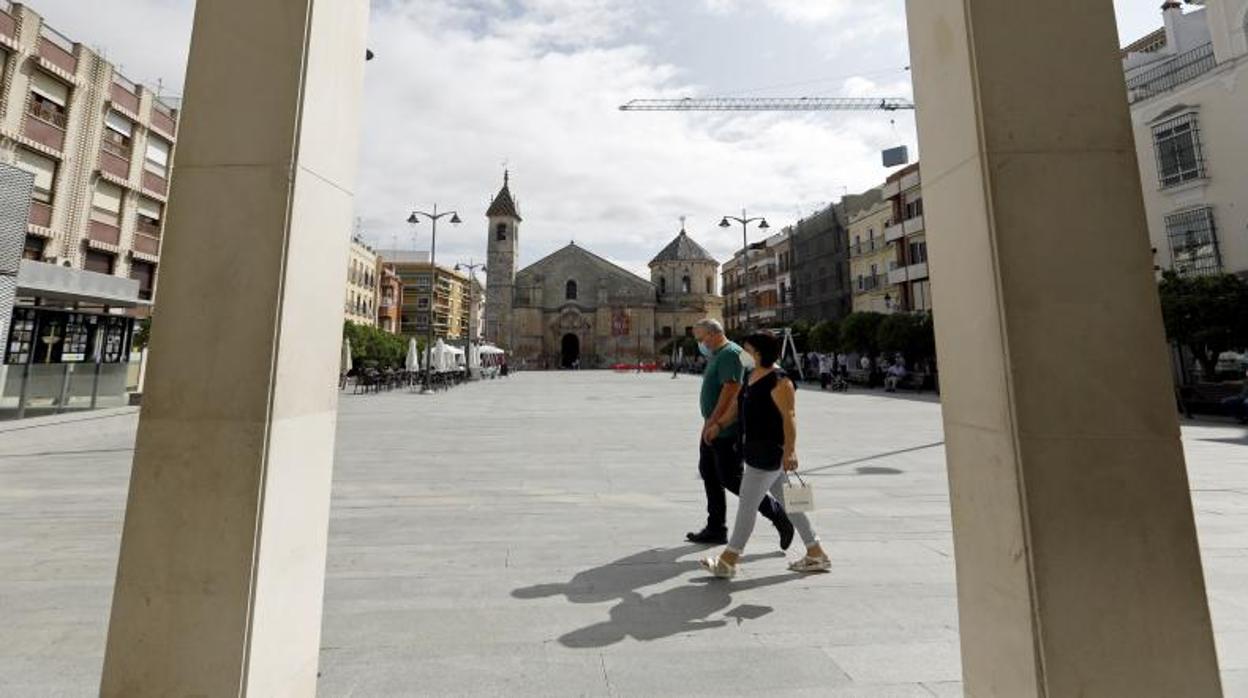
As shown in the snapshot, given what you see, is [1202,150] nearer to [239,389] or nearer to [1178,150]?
[1178,150]

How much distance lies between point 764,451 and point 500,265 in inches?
2622

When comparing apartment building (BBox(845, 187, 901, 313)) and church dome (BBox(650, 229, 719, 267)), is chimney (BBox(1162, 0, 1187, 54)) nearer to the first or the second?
apartment building (BBox(845, 187, 901, 313))

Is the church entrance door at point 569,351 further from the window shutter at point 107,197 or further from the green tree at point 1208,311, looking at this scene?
the green tree at point 1208,311

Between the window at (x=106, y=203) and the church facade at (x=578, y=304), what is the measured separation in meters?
43.5

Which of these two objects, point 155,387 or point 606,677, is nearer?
point 155,387

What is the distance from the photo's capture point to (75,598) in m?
3.35

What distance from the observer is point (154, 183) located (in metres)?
25.4

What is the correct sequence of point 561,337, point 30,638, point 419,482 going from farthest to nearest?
1. point 561,337
2. point 419,482
3. point 30,638

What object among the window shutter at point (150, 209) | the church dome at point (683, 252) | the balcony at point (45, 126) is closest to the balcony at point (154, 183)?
the window shutter at point (150, 209)

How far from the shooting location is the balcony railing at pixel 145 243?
967 inches

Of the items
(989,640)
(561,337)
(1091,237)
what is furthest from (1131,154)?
(561,337)

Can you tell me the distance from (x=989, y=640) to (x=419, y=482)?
612 centimetres

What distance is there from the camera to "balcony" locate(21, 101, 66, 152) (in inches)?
769

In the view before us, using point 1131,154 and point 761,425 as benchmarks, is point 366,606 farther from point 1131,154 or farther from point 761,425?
point 1131,154
